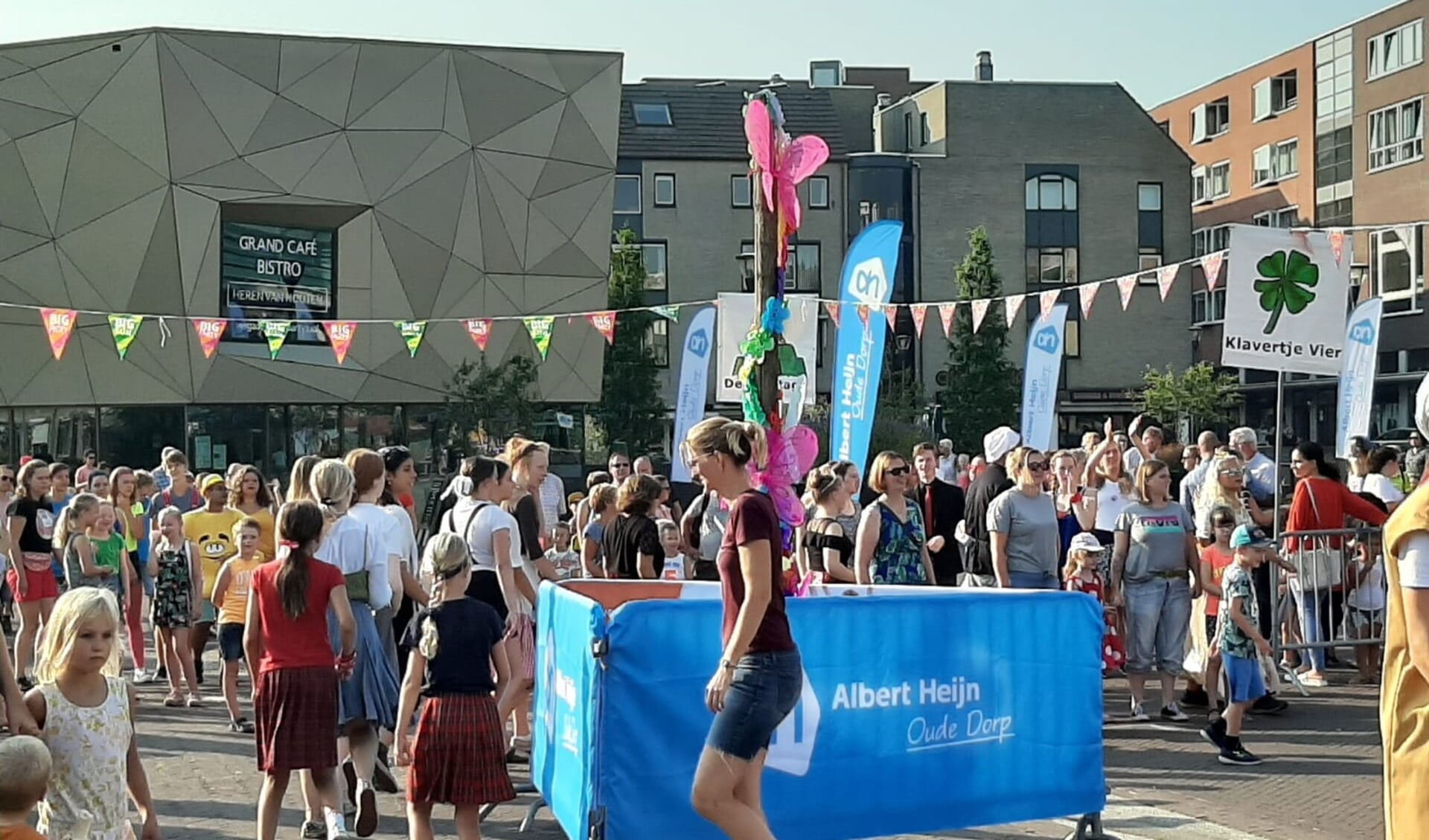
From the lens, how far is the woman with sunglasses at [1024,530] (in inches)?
412

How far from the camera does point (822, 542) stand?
398 inches

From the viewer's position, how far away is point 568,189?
3631 cm

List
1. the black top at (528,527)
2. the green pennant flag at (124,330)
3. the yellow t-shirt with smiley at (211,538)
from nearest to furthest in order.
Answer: the black top at (528,527)
the yellow t-shirt with smiley at (211,538)
the green pennant flag at (124,330)

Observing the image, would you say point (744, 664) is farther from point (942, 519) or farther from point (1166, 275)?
point (1166, 275)

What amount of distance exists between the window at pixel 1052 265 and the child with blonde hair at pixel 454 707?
51004 mm

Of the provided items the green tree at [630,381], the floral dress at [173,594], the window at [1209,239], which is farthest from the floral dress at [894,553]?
the window at [1209,239]

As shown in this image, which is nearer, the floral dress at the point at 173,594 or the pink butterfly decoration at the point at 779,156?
the pink butterfly decoration at the point at 779,156

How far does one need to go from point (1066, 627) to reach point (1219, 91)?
57073 mm

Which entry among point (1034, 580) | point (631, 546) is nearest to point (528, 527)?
point (631, 546)

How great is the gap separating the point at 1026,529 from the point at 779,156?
361cm

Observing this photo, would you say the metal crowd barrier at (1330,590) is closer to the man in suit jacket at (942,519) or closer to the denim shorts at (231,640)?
the man in suit jacket at (942,519)

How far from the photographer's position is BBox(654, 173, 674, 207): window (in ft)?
178

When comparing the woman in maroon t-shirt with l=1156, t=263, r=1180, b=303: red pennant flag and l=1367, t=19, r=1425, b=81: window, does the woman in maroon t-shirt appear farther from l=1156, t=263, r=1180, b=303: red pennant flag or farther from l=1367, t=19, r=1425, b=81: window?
l=1367, t=19, r=1425, b=81: window

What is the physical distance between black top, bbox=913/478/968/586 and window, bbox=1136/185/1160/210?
47444mm
